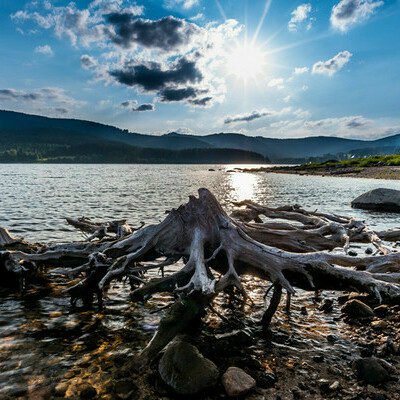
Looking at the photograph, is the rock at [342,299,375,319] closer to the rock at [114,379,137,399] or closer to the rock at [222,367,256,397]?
the rock at [222,367,256,397]

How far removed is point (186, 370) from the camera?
4.77 meters

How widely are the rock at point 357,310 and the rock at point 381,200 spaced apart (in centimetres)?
2305

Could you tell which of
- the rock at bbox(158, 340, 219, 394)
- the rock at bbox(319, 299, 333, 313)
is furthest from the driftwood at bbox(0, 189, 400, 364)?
the rock at bbox(319, 299, 333, 313)

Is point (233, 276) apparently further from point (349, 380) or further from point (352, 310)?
point (352, 310)

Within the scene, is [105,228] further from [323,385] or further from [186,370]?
[323,385]

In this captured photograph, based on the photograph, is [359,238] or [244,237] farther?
[359,238]

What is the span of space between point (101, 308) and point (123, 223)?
3.30 meters

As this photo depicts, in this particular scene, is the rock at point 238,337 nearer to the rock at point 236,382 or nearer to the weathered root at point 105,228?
the rock at point 236,382

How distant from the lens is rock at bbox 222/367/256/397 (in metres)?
4.54

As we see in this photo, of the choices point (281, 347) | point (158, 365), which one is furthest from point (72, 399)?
point (281, 347)

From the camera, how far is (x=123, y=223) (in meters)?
10.1

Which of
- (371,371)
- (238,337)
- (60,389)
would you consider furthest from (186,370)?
(371,371)

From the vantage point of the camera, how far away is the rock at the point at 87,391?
452 cm

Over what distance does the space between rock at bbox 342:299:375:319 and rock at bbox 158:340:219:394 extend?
4223 mm
